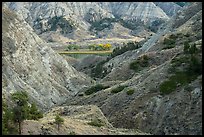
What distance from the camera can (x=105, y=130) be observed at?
36.8 metres

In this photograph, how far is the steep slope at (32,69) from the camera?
71.4 metres

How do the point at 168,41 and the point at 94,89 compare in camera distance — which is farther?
the point at 168,41

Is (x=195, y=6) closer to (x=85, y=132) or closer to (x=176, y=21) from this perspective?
(x=176, y=21)

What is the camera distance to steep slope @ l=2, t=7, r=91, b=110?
234 ft

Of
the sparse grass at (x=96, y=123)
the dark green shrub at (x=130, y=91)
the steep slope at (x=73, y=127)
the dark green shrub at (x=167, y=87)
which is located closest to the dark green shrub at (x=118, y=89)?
the dark green shrub at (x=130, y=91)

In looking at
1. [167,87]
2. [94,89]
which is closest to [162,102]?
[167,87]

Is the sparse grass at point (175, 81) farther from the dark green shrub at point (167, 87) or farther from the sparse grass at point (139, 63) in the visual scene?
the sparse grass at point (139, 63)

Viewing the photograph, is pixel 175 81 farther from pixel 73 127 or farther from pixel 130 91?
pixel 73 127

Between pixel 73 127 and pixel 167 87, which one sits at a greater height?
pixel 167 87

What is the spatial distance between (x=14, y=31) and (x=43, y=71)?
10909 mm

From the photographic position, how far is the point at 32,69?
3164 inches

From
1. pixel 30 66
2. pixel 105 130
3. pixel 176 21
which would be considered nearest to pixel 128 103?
pixel 105 130

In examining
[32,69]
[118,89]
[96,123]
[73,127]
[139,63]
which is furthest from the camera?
[32,69]

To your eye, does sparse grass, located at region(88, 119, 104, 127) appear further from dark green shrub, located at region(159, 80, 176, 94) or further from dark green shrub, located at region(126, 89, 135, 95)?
dark green shrub, located at region(126, 89, 135, 95)
